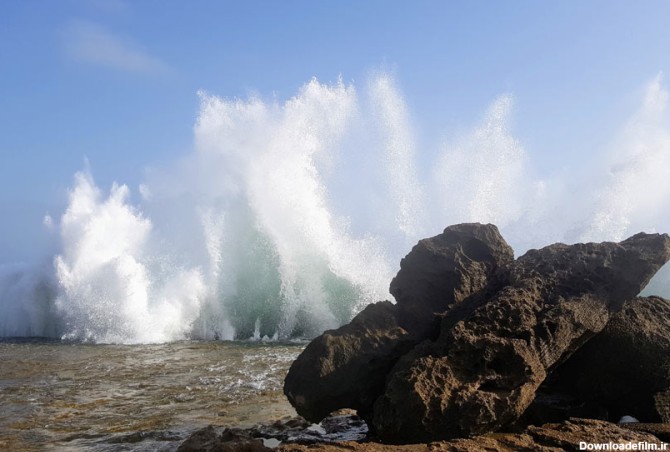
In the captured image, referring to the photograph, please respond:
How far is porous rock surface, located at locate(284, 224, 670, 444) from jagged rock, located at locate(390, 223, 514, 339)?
1 cm

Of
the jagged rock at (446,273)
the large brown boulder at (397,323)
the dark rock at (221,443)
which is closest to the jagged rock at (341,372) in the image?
the large brown boulder at (397,323)

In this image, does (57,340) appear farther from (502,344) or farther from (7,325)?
(502,344)

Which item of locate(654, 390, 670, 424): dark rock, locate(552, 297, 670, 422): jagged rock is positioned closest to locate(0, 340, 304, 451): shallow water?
locate(552, 297, 670, 422): jagged rock

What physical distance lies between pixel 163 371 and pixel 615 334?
6.89 meters

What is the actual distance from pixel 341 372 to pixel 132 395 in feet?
11.9

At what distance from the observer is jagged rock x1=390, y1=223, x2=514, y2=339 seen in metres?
5.63

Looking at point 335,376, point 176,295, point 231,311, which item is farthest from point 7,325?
point 335,376

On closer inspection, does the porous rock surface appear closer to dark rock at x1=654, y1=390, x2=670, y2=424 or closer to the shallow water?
dark rock at x1=654, y1=390, x2=670, y2=424

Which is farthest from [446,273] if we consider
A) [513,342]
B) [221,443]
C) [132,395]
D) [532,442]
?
[132,395]

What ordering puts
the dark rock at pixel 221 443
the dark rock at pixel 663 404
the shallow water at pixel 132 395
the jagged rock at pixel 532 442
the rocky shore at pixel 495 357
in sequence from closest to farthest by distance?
1. the jagged rock at pixel 532 442
2. the dark rock at pixel 221 443
3. the rocky shore at pixel 495 357
4. the dark rock at pixel 663 404
5. the shallow water at pixel 132 395

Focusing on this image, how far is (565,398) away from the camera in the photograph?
495 centimetres

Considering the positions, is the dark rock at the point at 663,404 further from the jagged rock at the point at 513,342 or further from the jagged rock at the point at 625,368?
the jagged rock at the point at 513,342

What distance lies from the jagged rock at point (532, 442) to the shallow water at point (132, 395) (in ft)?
6.51

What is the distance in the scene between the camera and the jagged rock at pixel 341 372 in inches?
189
